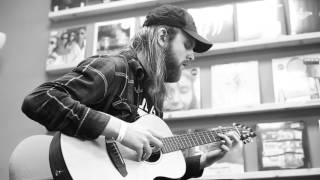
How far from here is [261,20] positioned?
7.74 ft

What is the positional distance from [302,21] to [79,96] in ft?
5.03

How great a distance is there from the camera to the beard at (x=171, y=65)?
1.59 metres

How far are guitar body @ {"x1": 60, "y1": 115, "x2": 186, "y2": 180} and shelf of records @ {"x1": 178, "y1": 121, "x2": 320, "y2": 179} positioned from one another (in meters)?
0.70

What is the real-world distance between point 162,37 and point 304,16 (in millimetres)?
1098

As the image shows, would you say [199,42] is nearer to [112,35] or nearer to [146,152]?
[146,152]

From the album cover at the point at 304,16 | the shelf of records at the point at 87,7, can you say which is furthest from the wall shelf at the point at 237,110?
the shelf of records at the point at 87,7

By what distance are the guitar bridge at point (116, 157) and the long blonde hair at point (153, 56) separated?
319 mm

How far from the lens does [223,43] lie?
235 centimetres

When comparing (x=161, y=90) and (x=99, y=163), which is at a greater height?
(x=161, y=90)

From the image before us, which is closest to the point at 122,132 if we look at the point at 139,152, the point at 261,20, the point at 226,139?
the point at 139,152

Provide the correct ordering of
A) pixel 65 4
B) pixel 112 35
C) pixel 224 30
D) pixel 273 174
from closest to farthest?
pixel 273 174 < pixel 224 30 < pixel 112 35 < pixel 65 4

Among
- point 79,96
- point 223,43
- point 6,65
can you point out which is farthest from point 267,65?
point 6,65

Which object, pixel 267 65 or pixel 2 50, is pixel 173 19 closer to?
pixel 267 65

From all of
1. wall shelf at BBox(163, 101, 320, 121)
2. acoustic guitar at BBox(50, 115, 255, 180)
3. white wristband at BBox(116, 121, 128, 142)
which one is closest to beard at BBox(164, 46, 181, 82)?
acoustic guitar at BBox(50, 115, 255, 180)
